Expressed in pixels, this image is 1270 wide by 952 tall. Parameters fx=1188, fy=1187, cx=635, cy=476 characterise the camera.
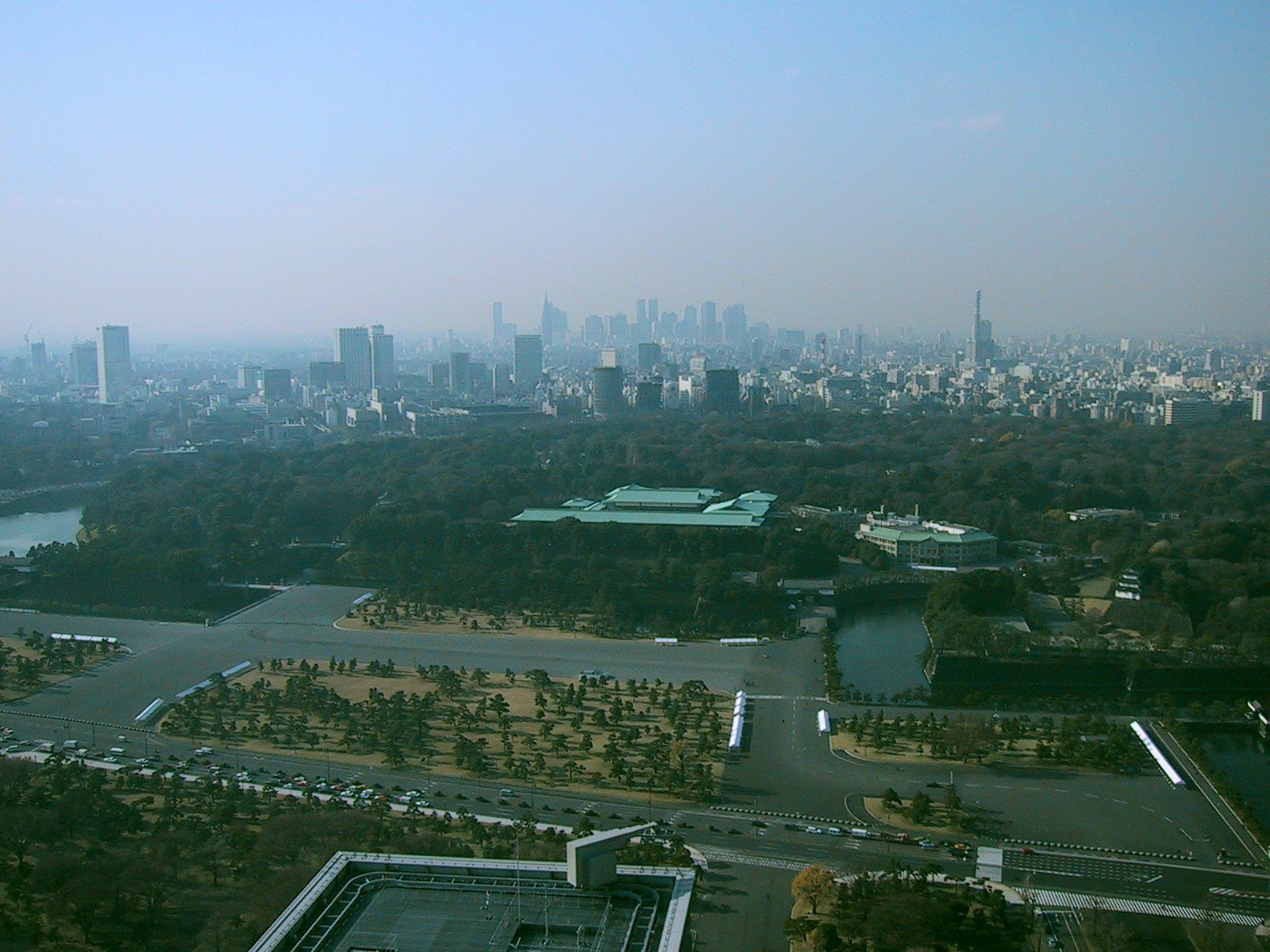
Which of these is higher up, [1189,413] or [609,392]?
[609,392]

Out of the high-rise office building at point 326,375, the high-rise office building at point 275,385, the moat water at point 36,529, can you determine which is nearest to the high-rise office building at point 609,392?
the high-rise office building at point 275,385

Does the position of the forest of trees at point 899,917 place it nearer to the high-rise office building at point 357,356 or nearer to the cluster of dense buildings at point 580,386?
the cluster of dense buildings at point 580,386

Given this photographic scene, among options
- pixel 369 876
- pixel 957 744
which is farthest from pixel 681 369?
pixel 369 876

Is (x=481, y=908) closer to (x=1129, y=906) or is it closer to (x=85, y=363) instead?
(x=1129, y=906)

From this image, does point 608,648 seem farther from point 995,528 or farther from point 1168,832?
point 995,528

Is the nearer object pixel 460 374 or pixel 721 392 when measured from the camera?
pixel 721 392

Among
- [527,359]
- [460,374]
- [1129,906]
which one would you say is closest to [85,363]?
[460,374]
